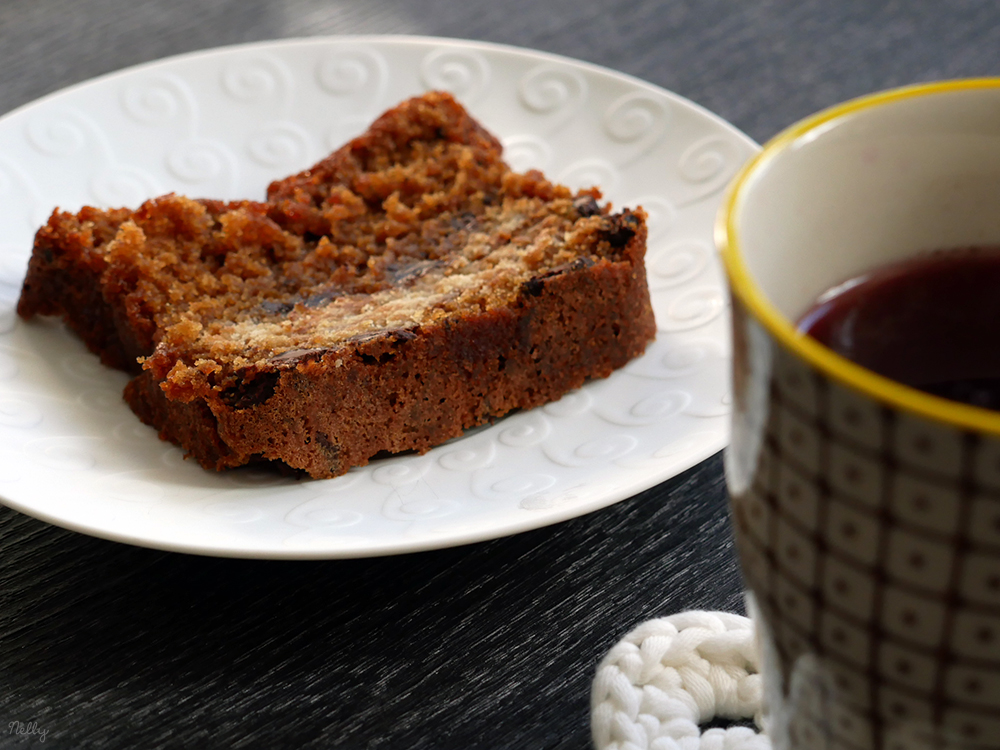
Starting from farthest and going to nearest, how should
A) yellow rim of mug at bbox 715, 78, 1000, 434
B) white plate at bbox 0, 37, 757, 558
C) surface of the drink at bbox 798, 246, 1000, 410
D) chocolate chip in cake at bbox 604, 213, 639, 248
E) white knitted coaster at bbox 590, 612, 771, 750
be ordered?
chocolate chip in cake at bbox 604, 213, 639, 248 < white plate at bbox 0, 37, 757, 558 < white knitted coaster at bbox 590, 612, 771, 750 < surface of the drink at bbox 798, 246, 1000, 410 < yellow rim of mug at bbox 715, 78, 1000, 434

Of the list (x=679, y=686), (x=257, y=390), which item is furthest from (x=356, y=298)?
(x=679, y=686)

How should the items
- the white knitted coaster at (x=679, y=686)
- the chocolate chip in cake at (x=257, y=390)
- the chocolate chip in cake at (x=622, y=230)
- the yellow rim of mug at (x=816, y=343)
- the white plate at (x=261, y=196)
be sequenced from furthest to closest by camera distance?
the chocolate chip in cake at (x=622, y=230) < the chocolate chip in cake at (x=257, y=390) < the white plate at (x=261, y=196) < the white knitted coaster at (x=679, y=686) < the yellow rim of mug at (x=816, y=343)

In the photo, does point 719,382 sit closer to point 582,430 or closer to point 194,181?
point 582,430

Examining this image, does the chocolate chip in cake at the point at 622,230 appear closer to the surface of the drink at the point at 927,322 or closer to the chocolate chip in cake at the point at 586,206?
the chocolate chip in cake at the point at 586,206

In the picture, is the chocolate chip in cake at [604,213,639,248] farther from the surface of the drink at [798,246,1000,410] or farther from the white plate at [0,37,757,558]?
the surface of the drink at [798,246,1000,410]

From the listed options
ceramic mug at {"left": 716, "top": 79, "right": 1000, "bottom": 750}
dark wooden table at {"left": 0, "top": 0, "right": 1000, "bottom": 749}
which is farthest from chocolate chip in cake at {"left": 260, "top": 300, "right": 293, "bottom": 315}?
ceramic mug at {"left": 716, "top": 79, "right": 1000, "bottom": 750}

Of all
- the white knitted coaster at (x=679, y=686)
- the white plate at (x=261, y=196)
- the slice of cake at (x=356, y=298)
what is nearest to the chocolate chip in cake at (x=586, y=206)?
the slice of cake at (x=356, y=298)
